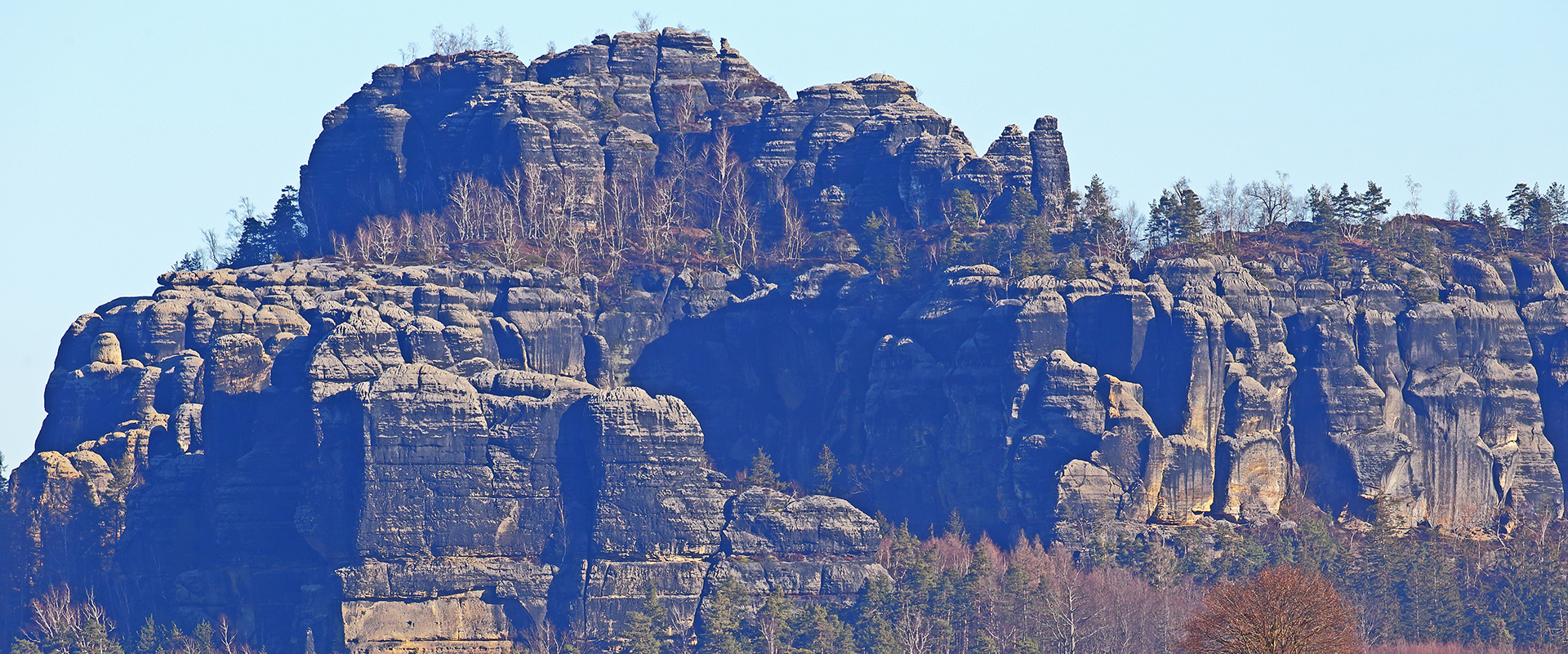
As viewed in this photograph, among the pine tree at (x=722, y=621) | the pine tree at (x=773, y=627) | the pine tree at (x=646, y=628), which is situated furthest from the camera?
the pine tree at (x=722, y=621)

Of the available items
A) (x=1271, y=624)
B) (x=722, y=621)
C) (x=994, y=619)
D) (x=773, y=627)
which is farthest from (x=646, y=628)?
(x=1271, y=624)

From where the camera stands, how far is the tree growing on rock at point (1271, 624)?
5684 inches

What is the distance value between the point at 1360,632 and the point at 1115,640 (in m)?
11.7

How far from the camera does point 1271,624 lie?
476 feet

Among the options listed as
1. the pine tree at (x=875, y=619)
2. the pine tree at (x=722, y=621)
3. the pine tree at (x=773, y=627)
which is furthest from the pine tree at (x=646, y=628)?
the pine tree at (x=875, y=619)

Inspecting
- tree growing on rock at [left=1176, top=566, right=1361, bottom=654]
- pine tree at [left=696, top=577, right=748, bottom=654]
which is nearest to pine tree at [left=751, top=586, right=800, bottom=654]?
pine tree at [left=696, top=577, right=748, bottom=654]

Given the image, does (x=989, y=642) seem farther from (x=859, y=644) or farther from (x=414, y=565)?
(x=414, y=565)

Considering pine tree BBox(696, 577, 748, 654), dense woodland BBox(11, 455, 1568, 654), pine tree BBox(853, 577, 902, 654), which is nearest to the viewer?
dense woodland BBox(11, 455, 1568, 654)

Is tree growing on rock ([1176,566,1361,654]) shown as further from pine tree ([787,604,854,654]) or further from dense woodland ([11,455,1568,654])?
pine tree ([787,604,854,654])

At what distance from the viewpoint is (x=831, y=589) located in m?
199

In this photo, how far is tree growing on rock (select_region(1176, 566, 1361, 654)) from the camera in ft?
474

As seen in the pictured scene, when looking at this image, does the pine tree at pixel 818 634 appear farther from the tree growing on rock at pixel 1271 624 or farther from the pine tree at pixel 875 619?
Answer: the tree growing on rock at pixel 1271 624

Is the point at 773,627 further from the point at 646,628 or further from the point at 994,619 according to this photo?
the point at 994,619

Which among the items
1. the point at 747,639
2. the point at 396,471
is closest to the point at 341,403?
the point at 396,471
